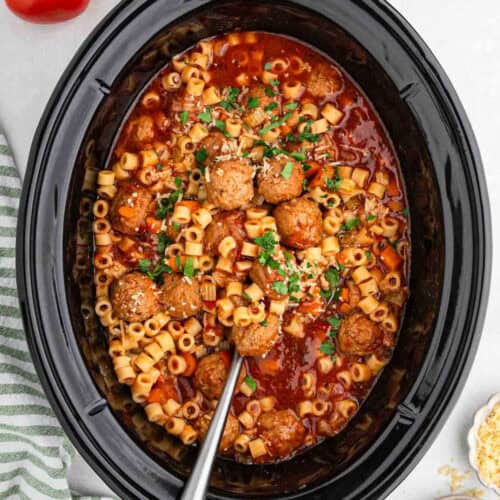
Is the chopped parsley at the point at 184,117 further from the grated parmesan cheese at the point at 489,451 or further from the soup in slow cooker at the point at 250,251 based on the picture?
the grated parmesan cheese at the point at 489,451

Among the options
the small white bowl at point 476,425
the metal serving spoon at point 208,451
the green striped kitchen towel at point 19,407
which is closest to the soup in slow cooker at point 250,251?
the metal serving spoon at point 208,451

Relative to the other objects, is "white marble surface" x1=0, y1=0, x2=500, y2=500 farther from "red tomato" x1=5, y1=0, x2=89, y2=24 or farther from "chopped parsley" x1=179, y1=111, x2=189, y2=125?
"chopped parsley" x1=179, y1=111, x2=189, y2=125

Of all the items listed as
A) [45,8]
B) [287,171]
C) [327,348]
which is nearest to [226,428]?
[327,348]

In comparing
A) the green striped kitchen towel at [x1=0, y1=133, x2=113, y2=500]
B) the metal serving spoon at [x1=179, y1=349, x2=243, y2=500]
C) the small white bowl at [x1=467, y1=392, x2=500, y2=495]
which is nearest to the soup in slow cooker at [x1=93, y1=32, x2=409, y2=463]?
the metal serving spoon at [x1=179, y1=349, x2=243, y2=500]

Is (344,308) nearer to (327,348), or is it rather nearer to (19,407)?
(327,348)

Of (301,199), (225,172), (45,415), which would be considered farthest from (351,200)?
(45,415)
